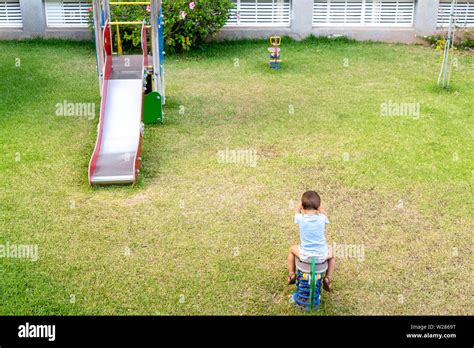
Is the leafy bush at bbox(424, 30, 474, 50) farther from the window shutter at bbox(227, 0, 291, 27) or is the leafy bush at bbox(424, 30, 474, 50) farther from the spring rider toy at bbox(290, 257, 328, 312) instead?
the spring rider toy at bbox(290, 257, 328, 312)

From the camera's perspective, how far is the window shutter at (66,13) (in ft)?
52.0

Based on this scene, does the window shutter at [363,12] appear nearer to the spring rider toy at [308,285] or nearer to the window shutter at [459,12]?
the window shutter at [459,12]

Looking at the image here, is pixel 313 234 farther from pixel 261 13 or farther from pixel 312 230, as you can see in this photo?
pixel 261 13

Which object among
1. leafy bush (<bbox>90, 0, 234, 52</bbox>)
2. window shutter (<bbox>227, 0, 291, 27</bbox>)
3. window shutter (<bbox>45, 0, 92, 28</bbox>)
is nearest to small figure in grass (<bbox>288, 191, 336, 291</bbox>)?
leafy bush (<bbox>90, 0, 234, 52</bbox>)

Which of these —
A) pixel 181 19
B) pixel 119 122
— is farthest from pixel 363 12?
pixel 119 122

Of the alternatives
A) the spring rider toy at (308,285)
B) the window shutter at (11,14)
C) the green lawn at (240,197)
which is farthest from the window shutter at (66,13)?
the spring rider toy at (308,285)

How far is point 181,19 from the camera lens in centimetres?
1451

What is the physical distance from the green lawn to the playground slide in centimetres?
24

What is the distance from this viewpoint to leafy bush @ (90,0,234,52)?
14414 mm

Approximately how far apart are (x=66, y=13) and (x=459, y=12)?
9.94 meters
